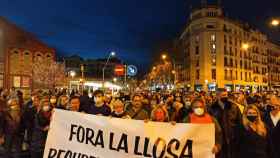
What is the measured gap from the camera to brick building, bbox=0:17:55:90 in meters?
46.8

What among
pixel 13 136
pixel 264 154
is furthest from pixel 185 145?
pixel 13 136

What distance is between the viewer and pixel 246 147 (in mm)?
5941

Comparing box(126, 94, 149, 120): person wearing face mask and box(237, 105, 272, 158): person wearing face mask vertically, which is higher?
box(126, 94, 149, 120): person wearing face mask

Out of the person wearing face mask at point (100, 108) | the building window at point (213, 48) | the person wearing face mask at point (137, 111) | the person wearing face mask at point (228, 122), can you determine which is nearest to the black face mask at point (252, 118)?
the person wearing face mask at point (228, 122)

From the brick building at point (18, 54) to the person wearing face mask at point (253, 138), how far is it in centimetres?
4297

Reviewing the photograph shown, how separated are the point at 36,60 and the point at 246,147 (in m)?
46.9

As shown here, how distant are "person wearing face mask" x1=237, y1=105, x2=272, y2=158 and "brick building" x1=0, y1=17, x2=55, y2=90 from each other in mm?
42970

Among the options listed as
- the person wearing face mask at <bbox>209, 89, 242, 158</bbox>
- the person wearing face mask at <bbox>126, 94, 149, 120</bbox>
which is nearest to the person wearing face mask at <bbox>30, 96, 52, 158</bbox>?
the person wearing face mask at <bbox>126, 94, 149, 120</bbox>

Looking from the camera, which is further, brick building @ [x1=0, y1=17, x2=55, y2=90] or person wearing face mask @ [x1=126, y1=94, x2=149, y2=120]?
brick building @ [x1=0, y1=17, x2=55, y2=90]

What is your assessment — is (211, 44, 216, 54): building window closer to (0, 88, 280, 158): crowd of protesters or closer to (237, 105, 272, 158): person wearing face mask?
(0, 88, 280, 158): crowd of protesters

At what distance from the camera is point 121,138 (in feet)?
20.3

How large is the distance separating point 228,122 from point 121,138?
236 centimetres

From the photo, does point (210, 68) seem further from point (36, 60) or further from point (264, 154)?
point (264, 154)

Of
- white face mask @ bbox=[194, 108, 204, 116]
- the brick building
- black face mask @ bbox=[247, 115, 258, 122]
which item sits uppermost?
the brick building
